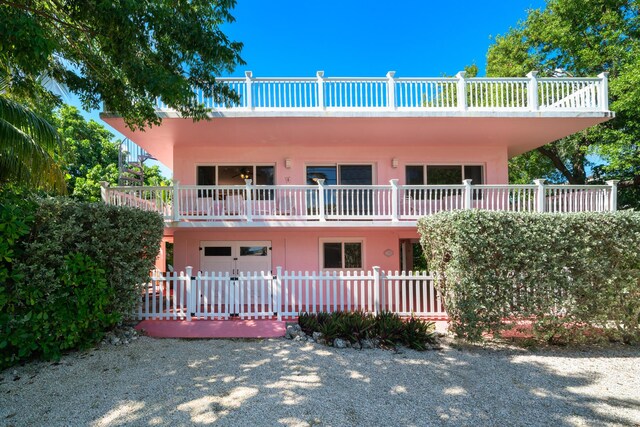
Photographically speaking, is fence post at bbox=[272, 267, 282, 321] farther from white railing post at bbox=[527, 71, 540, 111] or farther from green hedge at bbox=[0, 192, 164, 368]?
white railing post at bbox=[527, 71, 540, 111]

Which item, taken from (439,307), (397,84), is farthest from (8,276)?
(397,84)

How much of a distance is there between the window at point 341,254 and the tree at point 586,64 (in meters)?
11.2

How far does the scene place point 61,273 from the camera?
17.9 feet

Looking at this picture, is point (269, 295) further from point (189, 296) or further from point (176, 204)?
point (176, 204)

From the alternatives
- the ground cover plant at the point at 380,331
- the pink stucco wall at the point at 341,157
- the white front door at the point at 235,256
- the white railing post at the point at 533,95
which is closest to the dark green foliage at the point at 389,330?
the ground cover plant at the point at 380,331

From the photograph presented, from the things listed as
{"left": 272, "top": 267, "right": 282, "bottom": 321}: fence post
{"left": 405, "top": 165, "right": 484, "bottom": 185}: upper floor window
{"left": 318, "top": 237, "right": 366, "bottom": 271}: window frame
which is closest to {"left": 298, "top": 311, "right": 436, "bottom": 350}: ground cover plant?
{"left": 272, "top": 267, "right": 282, "bottom": 321}: fence post

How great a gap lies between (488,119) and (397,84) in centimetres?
279

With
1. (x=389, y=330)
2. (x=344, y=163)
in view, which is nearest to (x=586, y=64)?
(x=344, y=163)

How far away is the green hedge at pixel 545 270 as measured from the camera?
6.36m

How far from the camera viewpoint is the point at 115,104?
7.26m

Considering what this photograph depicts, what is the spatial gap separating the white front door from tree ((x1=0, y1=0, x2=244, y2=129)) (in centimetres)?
477

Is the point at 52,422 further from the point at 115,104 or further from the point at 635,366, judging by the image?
the point at 635,366

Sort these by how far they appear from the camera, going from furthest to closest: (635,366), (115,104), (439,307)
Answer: (439,307), (115,104), (635,366)

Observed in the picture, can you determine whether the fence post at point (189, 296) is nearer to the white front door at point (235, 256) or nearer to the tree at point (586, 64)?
the white front door at point (235, 256)
